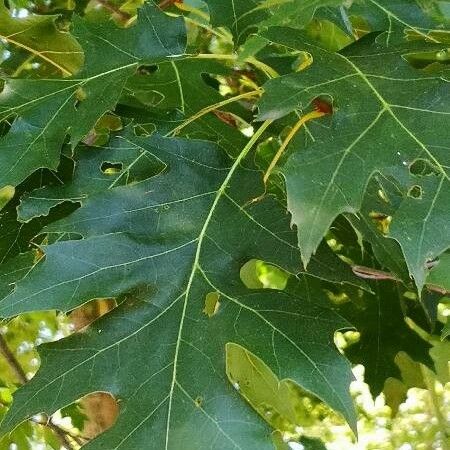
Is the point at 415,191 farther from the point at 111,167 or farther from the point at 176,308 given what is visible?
the point at 111,167

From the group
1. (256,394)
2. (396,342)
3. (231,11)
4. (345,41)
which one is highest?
(231,11)

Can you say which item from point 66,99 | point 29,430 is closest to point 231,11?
point 66,99

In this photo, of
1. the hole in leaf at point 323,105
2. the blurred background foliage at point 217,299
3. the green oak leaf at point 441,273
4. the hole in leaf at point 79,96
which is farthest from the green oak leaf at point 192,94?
the green oak leaf at point 441,273

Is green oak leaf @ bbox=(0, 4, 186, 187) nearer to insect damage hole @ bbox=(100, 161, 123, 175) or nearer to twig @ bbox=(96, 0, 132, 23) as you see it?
insect damage hole @ bbox=(100, 161, 123, 175)

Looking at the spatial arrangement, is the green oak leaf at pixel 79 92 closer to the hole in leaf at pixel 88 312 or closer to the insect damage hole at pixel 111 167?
the insect damage hole at pixel 111 167

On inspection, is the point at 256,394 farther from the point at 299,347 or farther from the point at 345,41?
the point at 345,41
